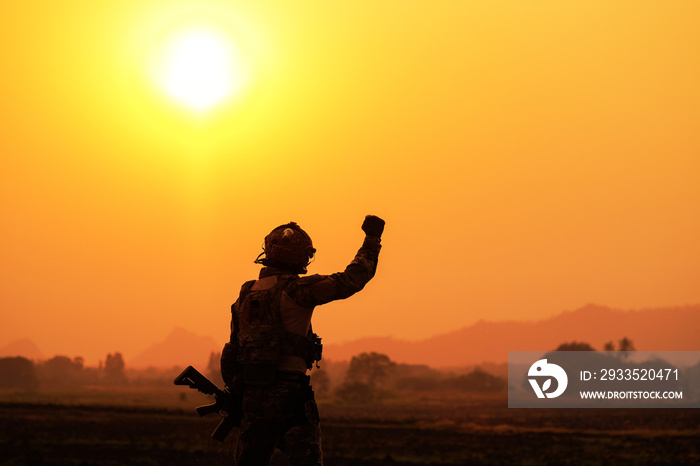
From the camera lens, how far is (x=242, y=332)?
9.65 metres

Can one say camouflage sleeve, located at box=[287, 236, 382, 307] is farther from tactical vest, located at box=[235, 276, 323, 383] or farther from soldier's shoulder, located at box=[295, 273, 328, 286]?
tactical vest, located at box=[235, 276, 323, 383]

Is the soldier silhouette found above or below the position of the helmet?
below

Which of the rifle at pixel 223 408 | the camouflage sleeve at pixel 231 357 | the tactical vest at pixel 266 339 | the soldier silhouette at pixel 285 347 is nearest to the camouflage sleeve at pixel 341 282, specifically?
the soldier silhouette at pixel 285 347

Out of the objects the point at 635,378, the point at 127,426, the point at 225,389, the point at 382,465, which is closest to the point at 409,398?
the point at 635,378

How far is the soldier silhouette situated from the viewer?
9.20 meters

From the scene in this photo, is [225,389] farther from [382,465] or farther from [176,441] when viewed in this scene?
[176,441]

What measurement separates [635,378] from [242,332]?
18924 centimetres

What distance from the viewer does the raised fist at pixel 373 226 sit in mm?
9445

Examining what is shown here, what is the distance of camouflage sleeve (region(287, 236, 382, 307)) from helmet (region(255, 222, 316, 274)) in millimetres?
436

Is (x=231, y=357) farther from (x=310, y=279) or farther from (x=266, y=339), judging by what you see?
(x=310, y=279)

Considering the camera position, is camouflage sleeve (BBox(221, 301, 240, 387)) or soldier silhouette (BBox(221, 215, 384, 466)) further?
camouflage sleeve (BBox(221, 301, 240, 387))

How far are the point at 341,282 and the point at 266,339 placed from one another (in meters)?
1.08

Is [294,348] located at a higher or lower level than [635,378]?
lower

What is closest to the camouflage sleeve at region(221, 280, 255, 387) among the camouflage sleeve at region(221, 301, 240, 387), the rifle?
the camouflage sleeve at region(221, 301, 240, 387)
